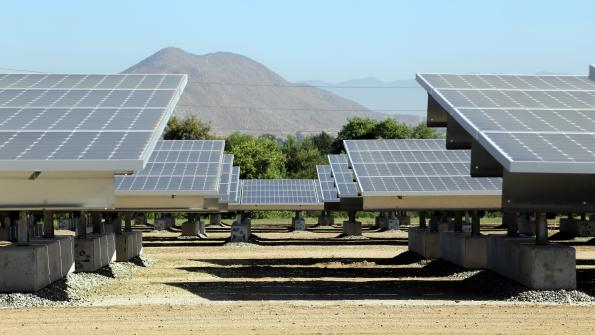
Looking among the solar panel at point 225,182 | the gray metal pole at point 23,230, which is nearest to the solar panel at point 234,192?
the solar panel at point 225,182

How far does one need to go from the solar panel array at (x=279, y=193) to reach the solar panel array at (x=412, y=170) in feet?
70.5

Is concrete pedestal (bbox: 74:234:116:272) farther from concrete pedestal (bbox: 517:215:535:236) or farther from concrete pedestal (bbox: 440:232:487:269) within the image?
concrete pedestal (bbox: 517:215:535:236)

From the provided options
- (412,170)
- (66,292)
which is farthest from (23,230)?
(412,170)

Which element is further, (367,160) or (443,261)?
(367,160)

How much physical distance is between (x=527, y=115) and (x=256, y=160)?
9632 centimetres

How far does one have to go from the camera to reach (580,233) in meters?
65.8

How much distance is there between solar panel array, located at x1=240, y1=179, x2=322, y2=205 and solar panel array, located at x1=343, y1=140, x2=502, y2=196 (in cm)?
2148

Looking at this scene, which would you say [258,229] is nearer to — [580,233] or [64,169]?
[580,233]

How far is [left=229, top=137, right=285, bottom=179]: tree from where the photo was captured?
121787mm

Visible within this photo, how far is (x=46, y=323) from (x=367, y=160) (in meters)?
24.4

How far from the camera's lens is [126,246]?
42.6 m

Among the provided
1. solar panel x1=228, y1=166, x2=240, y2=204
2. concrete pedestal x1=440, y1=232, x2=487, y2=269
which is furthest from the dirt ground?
solar panel x1=228, y1=166, x2=240, y2=204

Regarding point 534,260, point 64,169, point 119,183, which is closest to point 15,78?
point 119,183

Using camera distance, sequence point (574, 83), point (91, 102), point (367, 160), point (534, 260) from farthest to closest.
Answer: point (367, 160) → point (574, 83) → point (91, 102) → point (534, 260)
